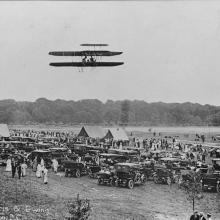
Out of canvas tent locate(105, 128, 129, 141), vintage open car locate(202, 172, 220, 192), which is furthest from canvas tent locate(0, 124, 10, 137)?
vintage open car locate(202, 172, 220, 192)

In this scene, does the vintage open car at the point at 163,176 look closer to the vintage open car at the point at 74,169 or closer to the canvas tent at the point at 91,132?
the vintage open car at the point at 74,169

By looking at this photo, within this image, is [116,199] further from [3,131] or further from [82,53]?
[3,131]

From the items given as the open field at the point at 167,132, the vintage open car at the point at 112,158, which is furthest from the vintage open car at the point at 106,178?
the open field at the point at 167,132

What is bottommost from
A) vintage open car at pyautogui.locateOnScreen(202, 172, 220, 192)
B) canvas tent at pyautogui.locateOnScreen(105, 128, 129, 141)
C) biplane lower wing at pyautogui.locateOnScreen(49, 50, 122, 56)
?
vintage open car at pyautogui.locateOnScreen(202, 172, 220, 192)

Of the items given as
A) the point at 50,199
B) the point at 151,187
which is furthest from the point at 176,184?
the point at 50,199

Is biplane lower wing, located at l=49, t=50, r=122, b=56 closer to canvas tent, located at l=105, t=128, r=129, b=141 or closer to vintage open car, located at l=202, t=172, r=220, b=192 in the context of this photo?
vintage open car, located at l=202, t=172, r=220, b=192

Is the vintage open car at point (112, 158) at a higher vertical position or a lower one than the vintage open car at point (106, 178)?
higher
